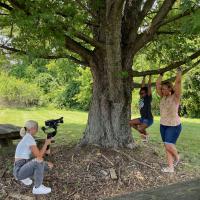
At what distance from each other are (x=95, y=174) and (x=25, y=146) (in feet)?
5.00

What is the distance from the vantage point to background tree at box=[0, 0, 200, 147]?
22.0 feet

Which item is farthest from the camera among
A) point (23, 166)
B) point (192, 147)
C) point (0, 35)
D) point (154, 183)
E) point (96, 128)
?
point (192, 147)

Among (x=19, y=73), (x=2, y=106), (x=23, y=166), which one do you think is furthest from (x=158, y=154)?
(x=19, y=73)

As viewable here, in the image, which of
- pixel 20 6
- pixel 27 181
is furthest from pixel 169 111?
pixel 20 6

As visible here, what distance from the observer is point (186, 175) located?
808 cm

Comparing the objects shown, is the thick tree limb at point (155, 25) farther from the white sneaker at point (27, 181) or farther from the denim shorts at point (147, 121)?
the white sneaker at point (27, 181)

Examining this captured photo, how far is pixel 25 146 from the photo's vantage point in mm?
6629

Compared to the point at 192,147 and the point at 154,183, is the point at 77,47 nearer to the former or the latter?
the point at 154,183

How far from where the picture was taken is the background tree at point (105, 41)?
22.0ft

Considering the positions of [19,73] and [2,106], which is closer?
[2,106]

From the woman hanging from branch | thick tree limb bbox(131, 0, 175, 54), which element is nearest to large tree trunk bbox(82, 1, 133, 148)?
the woman hanging from branch

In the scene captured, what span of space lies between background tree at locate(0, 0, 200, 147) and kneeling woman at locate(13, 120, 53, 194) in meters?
1.26

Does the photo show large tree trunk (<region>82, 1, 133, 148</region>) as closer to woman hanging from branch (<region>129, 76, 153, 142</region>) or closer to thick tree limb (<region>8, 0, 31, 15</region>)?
woman hanging from branch (<region>129, 76, 153, 142</region>)

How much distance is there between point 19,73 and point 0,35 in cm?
2969
